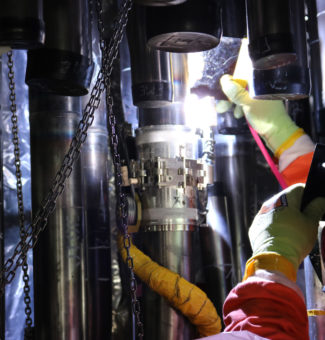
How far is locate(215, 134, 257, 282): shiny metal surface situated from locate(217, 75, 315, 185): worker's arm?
1.04 ft

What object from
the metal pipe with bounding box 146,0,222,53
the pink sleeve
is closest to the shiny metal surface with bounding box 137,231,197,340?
the metal pipe with bounding box 146,0,222,53

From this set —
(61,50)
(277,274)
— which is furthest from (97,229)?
(277,274)

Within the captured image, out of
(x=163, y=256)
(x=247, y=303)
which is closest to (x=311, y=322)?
(x=163, y=256)

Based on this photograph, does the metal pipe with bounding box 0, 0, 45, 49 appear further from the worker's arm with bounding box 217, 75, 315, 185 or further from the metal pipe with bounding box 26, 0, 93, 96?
the worker's arm with bounding box 217, 75, 315, 185

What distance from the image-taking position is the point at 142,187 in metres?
2.84

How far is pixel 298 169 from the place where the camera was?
106 inches

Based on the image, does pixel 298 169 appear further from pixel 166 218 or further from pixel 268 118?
Result: pixel 166 218

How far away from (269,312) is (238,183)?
6.63 ft

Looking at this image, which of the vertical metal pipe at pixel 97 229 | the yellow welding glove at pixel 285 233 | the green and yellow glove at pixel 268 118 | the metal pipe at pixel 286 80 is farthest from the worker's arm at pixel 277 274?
the vertical metal pipe at pixel 97 229

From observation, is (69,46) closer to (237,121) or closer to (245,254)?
(237,121)

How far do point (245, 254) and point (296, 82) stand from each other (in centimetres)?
110

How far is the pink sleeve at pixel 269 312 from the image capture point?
1.29 m

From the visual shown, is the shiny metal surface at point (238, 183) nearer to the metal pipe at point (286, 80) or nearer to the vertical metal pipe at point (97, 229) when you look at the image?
the vertical metal pipe at point (97, 229)

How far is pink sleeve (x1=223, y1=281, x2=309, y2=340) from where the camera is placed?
4.22 feet
